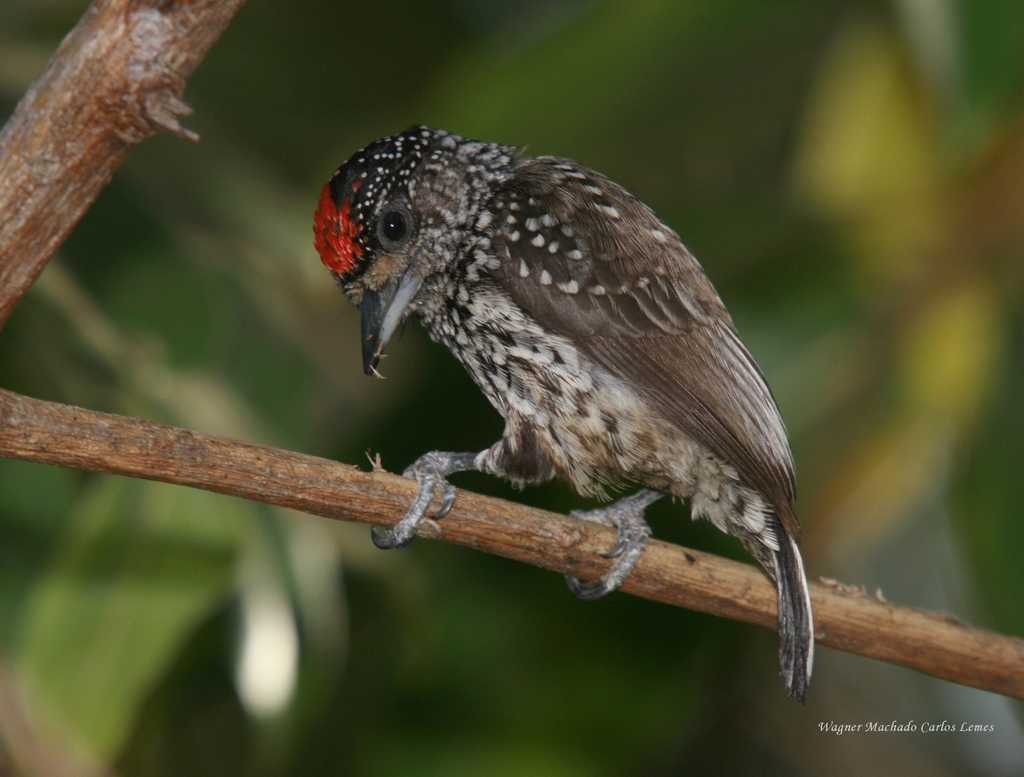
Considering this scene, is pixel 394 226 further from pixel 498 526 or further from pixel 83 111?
pixel 83 111

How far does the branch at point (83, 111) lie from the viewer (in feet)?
5.80

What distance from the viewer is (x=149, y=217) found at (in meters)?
3.46

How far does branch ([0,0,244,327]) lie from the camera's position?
1.77 meters

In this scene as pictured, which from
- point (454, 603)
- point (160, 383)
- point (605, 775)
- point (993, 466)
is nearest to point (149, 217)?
point (160, 383)

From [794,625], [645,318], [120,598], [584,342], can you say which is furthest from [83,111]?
[794,625]

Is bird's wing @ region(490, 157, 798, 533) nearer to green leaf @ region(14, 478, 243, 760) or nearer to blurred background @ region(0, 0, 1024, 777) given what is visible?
blurred background @ region(0, 0, 1024, 777)

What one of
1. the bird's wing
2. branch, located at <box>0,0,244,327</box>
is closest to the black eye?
the bird's wing

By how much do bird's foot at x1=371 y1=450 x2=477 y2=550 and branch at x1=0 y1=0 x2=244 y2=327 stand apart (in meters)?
0.96

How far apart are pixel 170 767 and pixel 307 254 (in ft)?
6.90

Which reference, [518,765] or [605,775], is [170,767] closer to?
[518,765]

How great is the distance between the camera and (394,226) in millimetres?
2895

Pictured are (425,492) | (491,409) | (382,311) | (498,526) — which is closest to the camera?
(498,526)

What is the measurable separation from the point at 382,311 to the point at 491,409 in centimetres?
105

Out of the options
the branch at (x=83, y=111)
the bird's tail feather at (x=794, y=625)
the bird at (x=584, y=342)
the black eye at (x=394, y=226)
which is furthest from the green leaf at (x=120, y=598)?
the bird's tail feather at (x=794, y=625)
